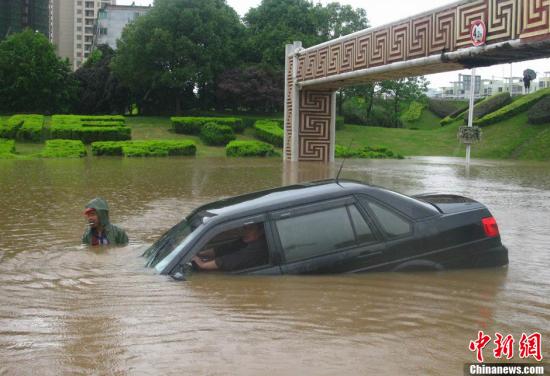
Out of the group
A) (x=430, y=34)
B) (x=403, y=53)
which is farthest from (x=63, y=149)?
(x=430, y=34)

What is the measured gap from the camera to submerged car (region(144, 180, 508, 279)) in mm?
5551

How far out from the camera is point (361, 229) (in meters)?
5.61

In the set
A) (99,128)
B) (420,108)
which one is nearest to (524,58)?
(99,128)

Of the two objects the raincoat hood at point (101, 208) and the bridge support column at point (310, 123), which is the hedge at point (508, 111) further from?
the raincoat hood at point (101, 208)

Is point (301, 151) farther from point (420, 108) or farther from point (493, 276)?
point (420, 108)

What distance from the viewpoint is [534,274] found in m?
6.26

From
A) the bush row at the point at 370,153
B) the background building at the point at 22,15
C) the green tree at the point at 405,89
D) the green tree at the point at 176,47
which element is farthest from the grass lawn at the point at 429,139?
the background building at the point at 22,15

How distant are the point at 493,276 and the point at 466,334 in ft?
5.78

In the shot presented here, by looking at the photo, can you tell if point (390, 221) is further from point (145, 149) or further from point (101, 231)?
point (145, 149)

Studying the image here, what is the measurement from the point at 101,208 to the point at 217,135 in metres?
27.5

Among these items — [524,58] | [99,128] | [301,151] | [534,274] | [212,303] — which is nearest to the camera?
[212,303]

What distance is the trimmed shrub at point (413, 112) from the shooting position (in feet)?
195

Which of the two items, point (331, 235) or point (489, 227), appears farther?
point (489, 227)

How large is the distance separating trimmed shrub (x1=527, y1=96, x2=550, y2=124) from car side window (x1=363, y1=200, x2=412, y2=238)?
35.4m
